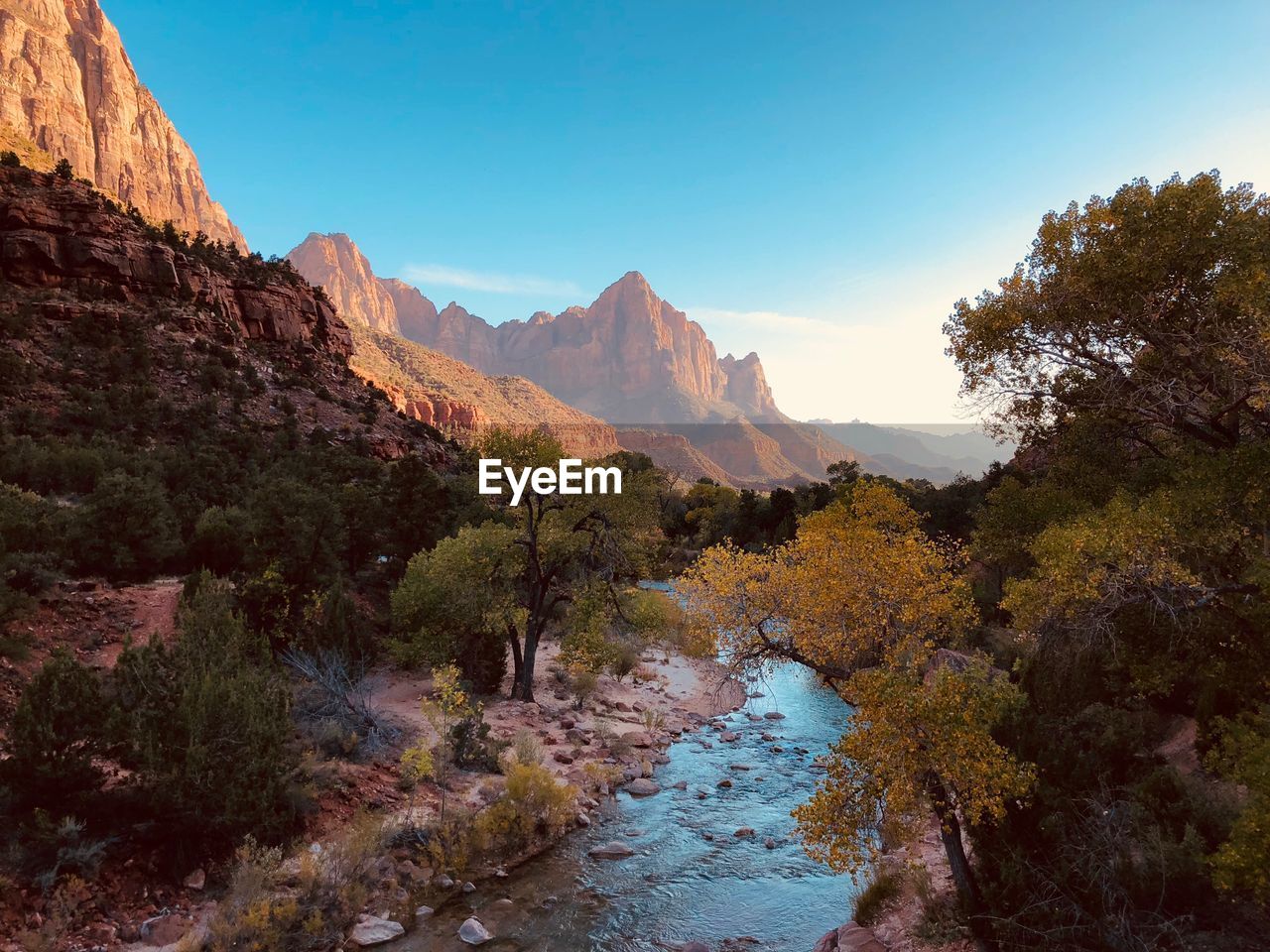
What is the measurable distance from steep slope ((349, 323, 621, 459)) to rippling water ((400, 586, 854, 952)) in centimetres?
6982

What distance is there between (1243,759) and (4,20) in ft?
540

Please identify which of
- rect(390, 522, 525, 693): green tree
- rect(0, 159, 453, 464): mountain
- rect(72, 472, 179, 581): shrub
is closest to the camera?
rect(72, 472, 179, 581): shrub

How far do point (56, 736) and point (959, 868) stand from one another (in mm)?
13740

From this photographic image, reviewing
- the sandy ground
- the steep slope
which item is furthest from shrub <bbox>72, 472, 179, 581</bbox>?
the steep slope

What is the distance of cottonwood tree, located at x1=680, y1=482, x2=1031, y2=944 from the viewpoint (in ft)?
25.8

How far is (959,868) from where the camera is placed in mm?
9312

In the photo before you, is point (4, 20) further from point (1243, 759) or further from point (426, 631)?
point (1243, 759)

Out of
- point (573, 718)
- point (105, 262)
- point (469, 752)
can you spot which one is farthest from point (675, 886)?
point (105, 262)

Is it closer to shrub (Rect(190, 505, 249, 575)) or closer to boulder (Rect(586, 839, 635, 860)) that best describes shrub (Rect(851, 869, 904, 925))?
boulder (Rect(586, 839, 635, 860))

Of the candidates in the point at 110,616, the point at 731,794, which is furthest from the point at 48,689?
the point at 731,794

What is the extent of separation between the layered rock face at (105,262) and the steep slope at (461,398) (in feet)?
68.1

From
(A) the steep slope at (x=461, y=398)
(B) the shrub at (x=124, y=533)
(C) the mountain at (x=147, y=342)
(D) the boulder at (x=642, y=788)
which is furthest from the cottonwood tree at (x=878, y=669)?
(A) the steep slope at (x=461, y=398)

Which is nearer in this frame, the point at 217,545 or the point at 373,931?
the point at 373,931

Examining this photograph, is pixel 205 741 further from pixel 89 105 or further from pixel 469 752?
pixel 89 105
